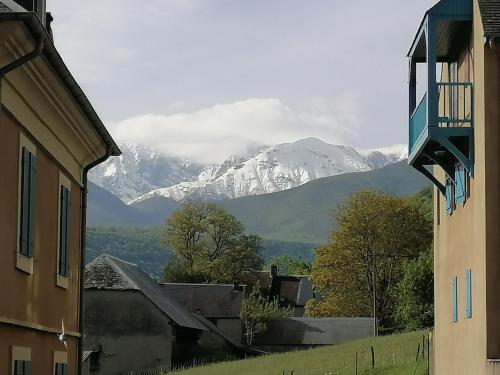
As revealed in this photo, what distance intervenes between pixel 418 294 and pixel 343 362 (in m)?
17.3

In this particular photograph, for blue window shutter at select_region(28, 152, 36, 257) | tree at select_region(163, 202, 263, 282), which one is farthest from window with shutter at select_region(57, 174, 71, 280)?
tree at select_region(163, 202, 263, 282)

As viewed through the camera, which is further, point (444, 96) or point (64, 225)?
point (444, 96)

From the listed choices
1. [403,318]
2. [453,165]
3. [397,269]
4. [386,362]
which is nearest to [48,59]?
[453,165]

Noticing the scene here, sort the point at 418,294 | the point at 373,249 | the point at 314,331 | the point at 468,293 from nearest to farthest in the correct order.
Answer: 1. the point at 468,293
2. the point at 418,294
3. the point at 373,249
4. the point at 314,331

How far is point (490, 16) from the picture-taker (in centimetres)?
2116

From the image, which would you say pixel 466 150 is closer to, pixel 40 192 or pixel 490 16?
pixel 490 16

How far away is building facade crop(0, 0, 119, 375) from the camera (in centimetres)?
1316

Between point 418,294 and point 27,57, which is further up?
point 27,57

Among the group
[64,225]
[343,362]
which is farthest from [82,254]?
[343,362]

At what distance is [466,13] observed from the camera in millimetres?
22531

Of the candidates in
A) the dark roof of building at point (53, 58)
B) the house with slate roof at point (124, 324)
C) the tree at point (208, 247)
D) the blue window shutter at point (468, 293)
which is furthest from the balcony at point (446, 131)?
the tree at point (208, 247)

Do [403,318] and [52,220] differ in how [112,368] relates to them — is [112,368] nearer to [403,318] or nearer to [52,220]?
[403,318]

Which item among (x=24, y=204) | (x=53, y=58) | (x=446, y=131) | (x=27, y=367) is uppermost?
(x=446, y=131)

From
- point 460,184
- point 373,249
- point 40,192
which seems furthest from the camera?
point 373,249
